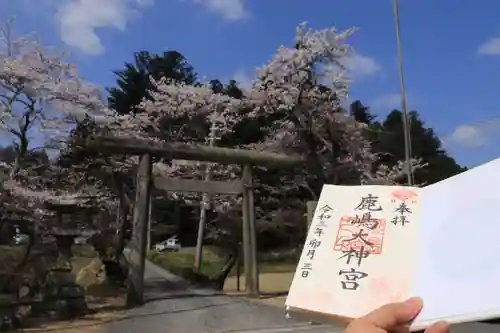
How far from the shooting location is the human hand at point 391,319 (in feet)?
2.85

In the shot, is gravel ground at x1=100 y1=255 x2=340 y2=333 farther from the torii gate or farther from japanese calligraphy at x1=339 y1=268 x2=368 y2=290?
japanese calligraphy at x1=339 y1=268 x2=368 y2=290

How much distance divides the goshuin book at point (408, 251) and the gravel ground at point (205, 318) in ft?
19.6

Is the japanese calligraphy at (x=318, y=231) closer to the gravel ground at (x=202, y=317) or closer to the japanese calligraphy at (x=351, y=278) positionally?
the japanese calligraphy at (x=351, y=278)

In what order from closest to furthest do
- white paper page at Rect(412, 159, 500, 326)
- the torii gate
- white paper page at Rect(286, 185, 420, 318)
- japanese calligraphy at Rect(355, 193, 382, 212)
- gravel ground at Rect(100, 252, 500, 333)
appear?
1. white paper page at Rect(412, 159, 500, 326)
2. white paper page at Rect(286, 185, 420, 318)
3. japanese calligraphy at Rect(355, 193, 382, 212)
4. gravel ground at Rect(100, 252, 500, 333)
5. the torii gate

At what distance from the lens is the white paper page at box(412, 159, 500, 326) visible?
0.80m

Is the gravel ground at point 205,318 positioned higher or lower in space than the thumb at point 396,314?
lower

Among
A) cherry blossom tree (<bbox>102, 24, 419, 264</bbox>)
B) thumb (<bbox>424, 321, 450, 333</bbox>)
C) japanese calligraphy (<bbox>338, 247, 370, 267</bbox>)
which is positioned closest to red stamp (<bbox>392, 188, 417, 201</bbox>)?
japanese calligraphy (<bbox>338, 247, 370, 267</bbox>)

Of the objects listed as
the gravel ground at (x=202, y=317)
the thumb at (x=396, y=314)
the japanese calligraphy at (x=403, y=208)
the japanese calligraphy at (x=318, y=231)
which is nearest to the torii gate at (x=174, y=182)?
the gravel ground at (x=202, y=317)

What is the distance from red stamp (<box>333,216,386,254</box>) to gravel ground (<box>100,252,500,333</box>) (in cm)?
596

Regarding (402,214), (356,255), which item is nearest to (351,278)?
(356,255)

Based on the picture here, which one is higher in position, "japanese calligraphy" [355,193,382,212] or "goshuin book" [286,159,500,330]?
"japanese calligraphy" [355,193,382,212]

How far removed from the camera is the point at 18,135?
32.8 feet

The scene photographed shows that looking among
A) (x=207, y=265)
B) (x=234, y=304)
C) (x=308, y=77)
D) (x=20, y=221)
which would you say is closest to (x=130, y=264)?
(x=234, y=304)

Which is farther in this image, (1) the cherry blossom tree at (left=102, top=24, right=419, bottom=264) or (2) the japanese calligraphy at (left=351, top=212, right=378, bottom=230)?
(1) the cherry blossom tree at (left=102, top=24, right=419, bottom=264)
